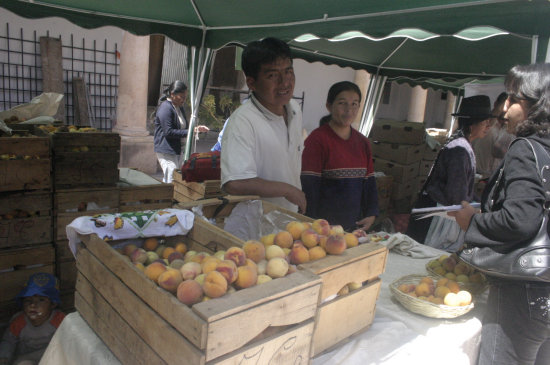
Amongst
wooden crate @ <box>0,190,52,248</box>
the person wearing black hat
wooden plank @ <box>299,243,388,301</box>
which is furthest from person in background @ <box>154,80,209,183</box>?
wooden plank @ <box>299,243,388,301</box>

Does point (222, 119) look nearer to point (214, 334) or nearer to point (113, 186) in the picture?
point (113, 186)

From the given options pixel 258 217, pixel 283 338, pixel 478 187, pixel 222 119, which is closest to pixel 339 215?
pixel 258 217

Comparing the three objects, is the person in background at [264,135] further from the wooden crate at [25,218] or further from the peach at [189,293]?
the wooden crate at [25,218]

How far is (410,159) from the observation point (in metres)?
6.62

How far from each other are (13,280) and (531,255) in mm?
3780

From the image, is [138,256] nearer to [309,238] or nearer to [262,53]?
[309,238]

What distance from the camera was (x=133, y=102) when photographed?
26.2 feet

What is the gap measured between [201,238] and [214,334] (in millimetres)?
764

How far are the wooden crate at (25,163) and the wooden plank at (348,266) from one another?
296 cm

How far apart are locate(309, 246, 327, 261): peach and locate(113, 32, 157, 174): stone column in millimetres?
7270

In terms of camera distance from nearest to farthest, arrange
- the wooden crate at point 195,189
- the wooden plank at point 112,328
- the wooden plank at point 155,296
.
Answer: the wooden plank at point 155,296 → the wooden plank at point 112,328 → the wooden crate at point 195,189

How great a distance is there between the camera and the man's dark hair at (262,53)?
6.81ft

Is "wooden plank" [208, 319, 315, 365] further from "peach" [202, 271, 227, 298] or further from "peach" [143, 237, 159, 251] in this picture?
"peach" [143, 237, 159, 251]

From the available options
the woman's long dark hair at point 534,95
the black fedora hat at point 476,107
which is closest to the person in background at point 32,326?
the woman's long dark hair at point 534,95
